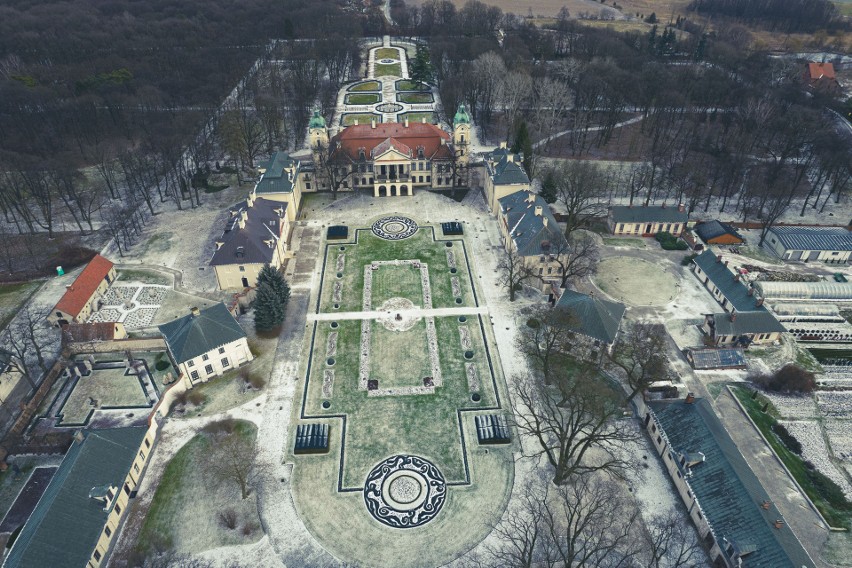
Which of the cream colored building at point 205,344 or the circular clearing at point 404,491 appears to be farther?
the cream colored building at point 205,344

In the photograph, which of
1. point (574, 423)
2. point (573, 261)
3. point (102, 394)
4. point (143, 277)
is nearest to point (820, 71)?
point (573, 261)

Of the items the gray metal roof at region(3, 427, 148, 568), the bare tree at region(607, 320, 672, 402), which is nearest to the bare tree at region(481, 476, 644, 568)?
the bare tree at region(607, 320, 672, 402)

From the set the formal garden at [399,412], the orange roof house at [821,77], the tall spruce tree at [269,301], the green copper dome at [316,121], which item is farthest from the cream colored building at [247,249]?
the orange roof house at [821,77]

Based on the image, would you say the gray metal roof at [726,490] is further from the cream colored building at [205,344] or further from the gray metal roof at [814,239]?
the cream colored building at [205,344]

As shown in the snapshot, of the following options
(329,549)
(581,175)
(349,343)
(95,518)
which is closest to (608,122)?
(581,175)

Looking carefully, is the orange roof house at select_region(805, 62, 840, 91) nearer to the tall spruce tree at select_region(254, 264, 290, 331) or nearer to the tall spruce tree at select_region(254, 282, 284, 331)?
the tall spruce tree at select_region(254, 264, 290, 331)

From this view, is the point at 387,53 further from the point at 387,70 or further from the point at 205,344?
the point at 205,344
